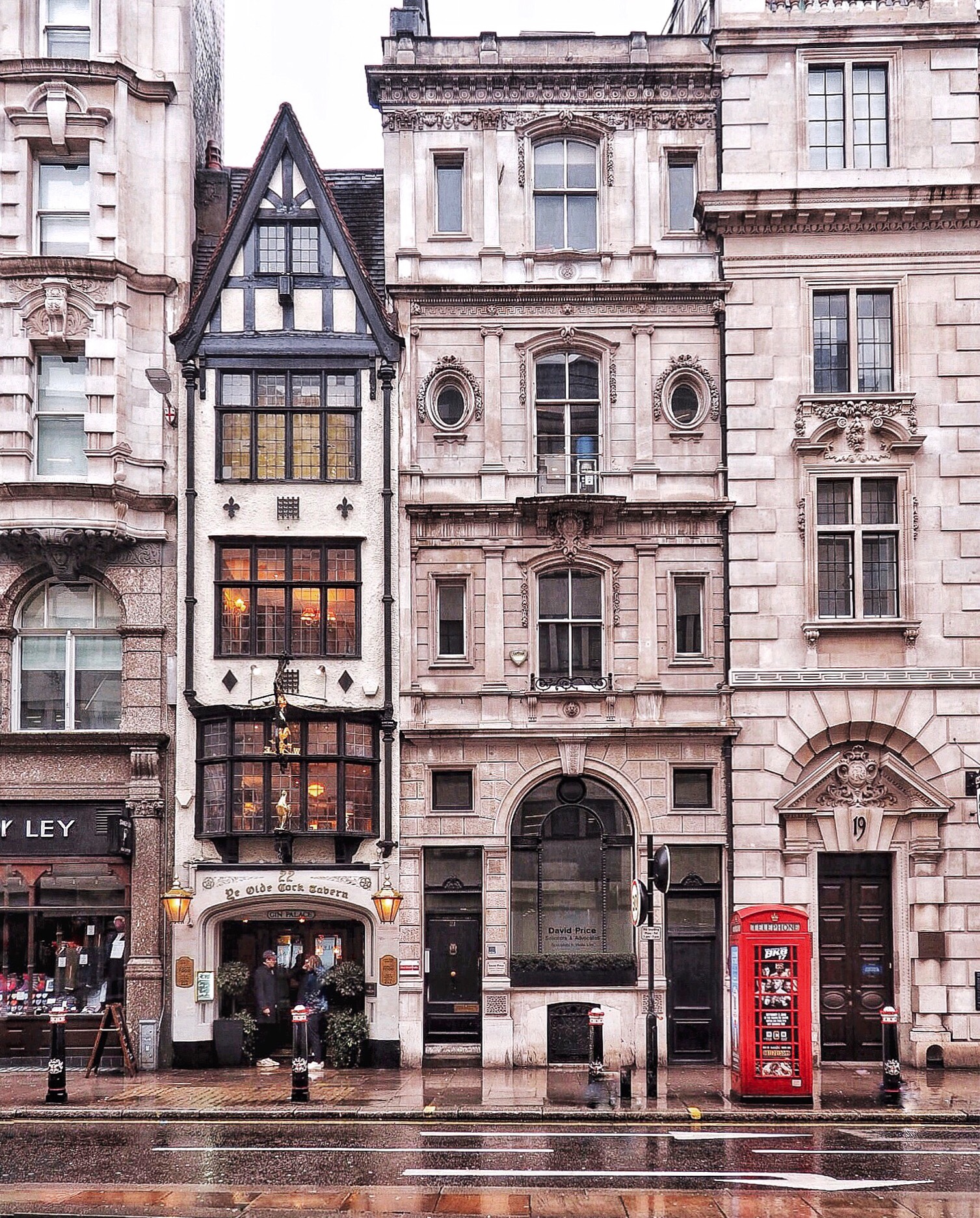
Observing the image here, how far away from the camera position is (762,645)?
2931cm

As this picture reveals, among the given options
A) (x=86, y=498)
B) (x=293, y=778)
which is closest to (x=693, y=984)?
(x=293, y=778)

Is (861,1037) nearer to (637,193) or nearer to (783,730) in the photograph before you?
(783,730)

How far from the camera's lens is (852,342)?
2980cm

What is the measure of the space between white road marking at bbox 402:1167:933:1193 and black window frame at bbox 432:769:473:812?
1125 cm

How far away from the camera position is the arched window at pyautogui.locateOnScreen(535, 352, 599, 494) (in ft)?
98.9

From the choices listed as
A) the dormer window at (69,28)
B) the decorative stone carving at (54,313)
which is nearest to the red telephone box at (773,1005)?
the decorative stone carving at (54,313)

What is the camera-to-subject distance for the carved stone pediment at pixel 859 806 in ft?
94.3

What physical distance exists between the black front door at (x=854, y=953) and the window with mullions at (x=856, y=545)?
15.1 ft

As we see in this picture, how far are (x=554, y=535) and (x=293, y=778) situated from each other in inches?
259

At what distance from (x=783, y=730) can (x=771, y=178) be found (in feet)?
34.0

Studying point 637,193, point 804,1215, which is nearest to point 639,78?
point 637,193

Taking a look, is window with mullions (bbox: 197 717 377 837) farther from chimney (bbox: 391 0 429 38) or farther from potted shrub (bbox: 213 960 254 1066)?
chimney (bbox: 391 0 429 38)

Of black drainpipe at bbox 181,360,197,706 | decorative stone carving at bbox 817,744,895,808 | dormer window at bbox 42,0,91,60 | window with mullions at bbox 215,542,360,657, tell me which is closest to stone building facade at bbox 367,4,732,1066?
window with mullions at bbox 215,542,360,657

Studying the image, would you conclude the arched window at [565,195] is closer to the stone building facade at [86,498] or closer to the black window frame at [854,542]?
the black window frame at [854,542]
